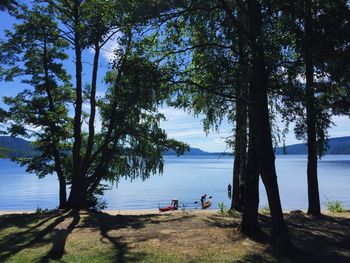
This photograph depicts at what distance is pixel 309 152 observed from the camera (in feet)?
56.5

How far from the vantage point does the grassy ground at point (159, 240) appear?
1008 centimetres

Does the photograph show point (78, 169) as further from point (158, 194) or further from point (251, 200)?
point (158, 194)

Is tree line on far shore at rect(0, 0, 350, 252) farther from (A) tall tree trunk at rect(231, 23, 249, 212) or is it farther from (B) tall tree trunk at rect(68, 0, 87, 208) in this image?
(B) tall tree trunk at rect(68, 0, 87, 208)

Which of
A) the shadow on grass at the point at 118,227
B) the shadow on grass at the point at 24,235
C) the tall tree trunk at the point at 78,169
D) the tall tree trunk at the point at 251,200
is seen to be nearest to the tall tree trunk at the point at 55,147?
the tall tree trunk at the point at 78,169

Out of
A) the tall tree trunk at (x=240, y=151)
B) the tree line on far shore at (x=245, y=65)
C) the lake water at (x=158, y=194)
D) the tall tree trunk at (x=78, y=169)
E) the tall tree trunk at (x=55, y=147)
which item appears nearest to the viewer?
the tree line on far shore at (x=245, y=65)

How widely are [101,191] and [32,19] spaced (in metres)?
9.52

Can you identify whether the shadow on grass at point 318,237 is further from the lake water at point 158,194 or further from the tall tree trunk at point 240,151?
the lake water at point 158,194

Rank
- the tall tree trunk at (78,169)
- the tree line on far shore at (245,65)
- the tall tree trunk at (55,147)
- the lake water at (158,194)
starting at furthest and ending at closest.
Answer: the lake water at (158,194), the tall tree trunk at (55,147), the tall tree trunk at (78,169), the tree line on far shore at (245,65)

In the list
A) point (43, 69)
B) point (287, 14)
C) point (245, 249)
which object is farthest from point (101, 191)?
point (287, 14)

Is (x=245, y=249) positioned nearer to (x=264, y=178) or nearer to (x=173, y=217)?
(x=264, y=178)

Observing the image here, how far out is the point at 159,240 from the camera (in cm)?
1159

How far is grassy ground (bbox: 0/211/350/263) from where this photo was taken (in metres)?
10.1

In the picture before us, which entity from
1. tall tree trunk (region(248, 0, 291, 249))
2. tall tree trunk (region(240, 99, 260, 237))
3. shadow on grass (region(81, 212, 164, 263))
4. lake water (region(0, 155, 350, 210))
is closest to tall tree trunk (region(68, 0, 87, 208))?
shadow on grass (region(81, 212, 164, 263))

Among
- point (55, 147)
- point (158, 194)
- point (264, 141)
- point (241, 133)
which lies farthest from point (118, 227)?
point (158, 194)
